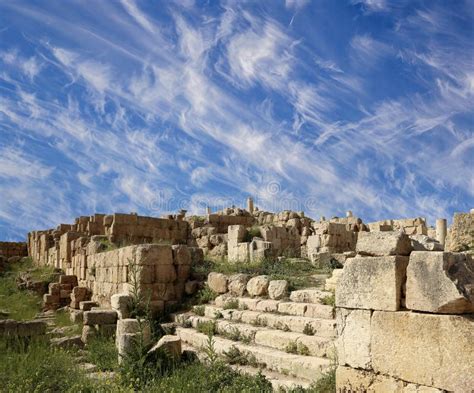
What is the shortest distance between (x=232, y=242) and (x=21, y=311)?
23.8 ft

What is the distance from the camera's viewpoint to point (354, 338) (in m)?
5.33

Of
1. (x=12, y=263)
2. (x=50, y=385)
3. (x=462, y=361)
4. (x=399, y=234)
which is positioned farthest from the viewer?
(x=12, y=263)

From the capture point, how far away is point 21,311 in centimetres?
1579

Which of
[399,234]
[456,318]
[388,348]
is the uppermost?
[399,234]

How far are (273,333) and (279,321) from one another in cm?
45

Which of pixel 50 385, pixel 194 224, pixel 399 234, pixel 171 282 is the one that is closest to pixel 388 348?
pixel 399 234

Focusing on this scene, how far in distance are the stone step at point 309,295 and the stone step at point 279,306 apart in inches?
6.6

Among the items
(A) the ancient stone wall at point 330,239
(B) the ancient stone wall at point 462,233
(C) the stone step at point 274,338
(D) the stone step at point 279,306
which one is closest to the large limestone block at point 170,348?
(C) the stone step at point 274,338

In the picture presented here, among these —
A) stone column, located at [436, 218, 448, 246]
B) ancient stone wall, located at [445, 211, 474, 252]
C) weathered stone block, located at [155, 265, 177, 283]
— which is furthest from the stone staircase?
stone column, located at [436, 218, 448, 246]

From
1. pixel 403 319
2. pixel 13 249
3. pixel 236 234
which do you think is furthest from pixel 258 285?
pixel 13 249

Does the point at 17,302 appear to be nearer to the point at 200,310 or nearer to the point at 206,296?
the point at 206,296

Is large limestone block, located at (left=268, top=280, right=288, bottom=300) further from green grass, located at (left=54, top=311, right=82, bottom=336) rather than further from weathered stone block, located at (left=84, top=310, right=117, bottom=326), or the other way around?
green grass, located at (left=54, top=311, right=82, bottom=336)

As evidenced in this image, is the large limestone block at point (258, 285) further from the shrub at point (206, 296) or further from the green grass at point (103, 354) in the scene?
the green grass at point (103, 354)

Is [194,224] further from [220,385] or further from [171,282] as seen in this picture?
[220,385]
